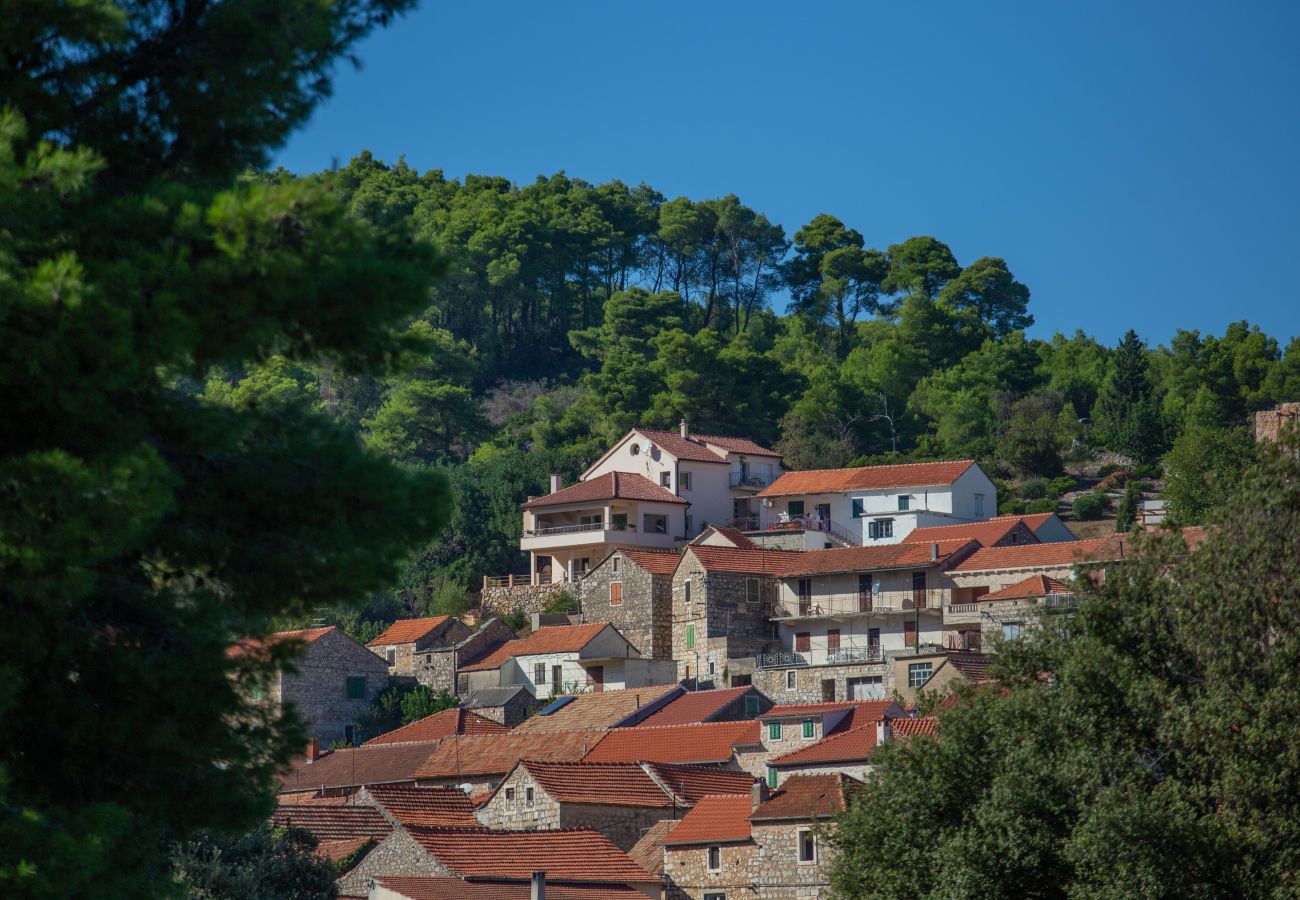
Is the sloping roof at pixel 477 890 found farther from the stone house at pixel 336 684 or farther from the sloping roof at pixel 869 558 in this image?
the sloping roof at pixel 869 558

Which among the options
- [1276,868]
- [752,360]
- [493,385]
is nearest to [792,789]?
[1276,868]

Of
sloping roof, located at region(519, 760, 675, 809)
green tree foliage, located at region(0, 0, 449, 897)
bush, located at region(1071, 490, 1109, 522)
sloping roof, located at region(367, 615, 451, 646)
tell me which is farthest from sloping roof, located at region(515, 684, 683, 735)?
green tree foliage, located at region(0, 0, 449, 897)

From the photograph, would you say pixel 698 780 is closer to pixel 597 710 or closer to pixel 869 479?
pixel 597 710

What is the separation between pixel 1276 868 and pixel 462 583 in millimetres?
56550

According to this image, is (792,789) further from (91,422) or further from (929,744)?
(91,422)

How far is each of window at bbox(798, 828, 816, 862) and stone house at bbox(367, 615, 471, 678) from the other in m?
30.3

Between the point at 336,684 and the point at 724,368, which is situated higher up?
the point at 724,368

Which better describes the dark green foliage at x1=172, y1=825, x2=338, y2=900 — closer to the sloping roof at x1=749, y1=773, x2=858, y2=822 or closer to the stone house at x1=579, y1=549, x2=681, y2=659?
the sloping roof at x1=749, y1=773, x2=858, y2=822

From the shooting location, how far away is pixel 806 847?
37781 millimetres

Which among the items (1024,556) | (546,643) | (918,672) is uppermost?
(1024,556)

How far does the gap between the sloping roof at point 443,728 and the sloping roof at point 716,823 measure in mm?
16385

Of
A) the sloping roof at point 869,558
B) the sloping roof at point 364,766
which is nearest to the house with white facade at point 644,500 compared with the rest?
the sloping roof at point 869,558

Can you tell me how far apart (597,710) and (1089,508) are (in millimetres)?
31195

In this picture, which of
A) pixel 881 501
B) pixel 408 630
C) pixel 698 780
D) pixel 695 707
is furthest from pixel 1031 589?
pixel 408 630
